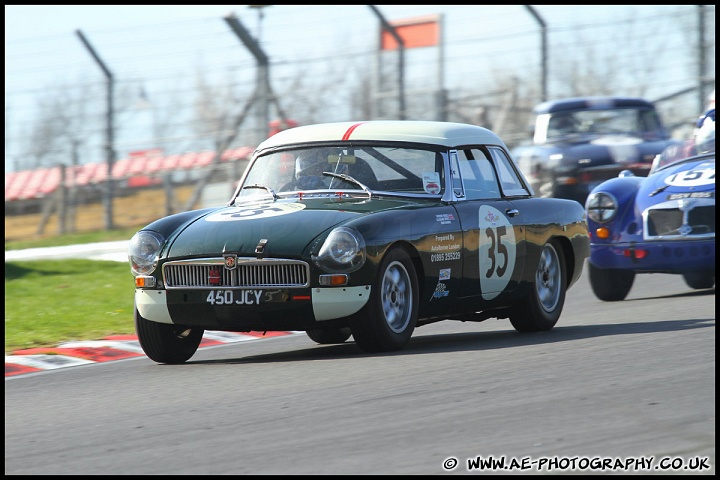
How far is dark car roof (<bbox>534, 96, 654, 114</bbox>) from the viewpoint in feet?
57.5

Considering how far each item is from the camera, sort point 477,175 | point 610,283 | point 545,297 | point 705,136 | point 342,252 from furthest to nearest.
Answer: point 705,136, point 610,283, point 545,297, point 477,175, point 342,252

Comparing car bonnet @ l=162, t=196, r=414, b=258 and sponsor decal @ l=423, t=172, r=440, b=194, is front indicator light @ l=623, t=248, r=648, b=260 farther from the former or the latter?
car bonnet @ l=162, t=196, r=414, b=258

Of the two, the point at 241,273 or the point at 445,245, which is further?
the point at 445,245

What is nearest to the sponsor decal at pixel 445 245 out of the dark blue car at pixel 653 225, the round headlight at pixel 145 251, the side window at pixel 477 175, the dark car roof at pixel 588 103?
the side window at pixel 477 175

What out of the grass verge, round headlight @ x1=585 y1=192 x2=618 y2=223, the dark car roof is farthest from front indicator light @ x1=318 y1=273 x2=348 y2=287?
the dark car roof

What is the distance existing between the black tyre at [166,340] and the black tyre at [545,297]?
7.06 feet

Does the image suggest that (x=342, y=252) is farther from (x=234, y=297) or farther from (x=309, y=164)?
(x=309, y=164)

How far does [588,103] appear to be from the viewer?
17516 mm

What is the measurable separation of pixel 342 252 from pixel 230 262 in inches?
24.7

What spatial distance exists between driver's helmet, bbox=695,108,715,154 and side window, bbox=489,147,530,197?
2.74 meters

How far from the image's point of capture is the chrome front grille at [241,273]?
22.8 ft

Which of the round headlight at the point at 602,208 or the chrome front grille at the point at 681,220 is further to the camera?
the round headlight at the point at 602,208

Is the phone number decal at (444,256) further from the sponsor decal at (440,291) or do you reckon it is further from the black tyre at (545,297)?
the black tyre at (545,297)

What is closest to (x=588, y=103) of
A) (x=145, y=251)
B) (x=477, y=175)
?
(x=477, y=175)
